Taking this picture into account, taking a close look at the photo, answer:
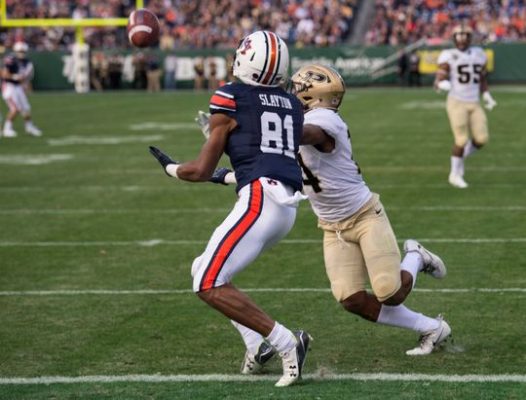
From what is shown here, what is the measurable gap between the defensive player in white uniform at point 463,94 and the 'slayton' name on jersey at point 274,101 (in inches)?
306

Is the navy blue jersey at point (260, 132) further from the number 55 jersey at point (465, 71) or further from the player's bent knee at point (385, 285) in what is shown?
the number 55 jersey at point (465, 71)

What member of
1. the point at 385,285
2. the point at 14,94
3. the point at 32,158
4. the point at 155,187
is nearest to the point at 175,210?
the point at 155,187

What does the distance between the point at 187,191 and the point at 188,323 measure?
6.52 meters

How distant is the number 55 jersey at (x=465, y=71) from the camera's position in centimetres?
1336

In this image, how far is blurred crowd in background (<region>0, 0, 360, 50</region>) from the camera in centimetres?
3847

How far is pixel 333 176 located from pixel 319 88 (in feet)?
1.50

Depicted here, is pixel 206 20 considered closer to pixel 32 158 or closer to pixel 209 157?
pixel 32 158

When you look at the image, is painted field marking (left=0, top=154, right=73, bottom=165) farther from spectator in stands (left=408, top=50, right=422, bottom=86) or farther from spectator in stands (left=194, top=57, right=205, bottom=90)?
spectator in stands (left=408, top=50, right=422, bottom=86)

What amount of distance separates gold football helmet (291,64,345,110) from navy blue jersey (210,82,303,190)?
1.38 feet

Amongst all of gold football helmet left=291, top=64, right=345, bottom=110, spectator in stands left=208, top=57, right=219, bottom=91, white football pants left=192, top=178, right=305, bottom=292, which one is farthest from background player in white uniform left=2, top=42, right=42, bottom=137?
white football pants left=192, top=178, right=305, bottom=292

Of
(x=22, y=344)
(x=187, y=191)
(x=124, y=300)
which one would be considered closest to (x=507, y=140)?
(x=187, y=191)

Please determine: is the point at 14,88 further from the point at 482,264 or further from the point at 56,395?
the point at 56,395

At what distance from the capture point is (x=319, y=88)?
19.7 feet

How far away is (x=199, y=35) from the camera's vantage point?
39.0 m
